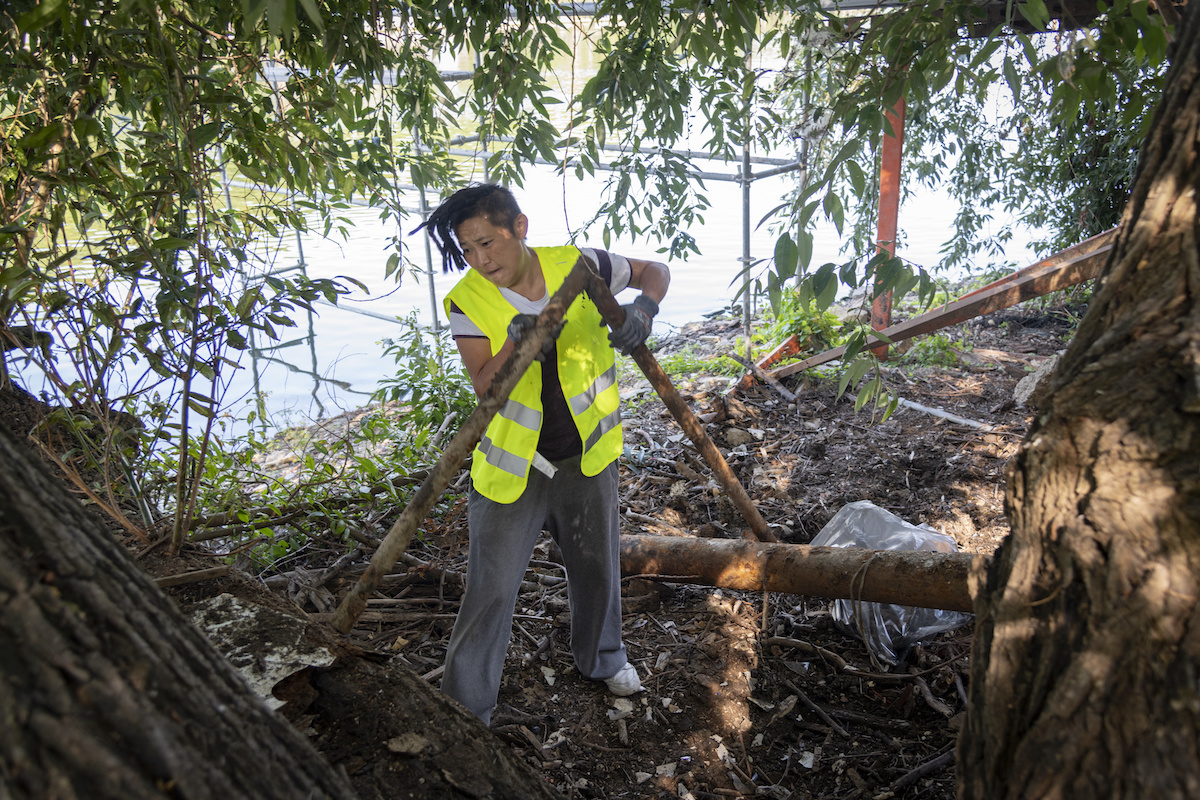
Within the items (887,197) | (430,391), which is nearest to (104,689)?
(430,391)

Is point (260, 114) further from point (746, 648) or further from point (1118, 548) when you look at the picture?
point (746, 648)

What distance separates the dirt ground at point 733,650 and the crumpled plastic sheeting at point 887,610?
67mm

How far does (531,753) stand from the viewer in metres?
2.16

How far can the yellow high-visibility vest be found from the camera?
211cm

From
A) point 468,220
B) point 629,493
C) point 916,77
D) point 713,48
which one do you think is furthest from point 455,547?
point 916,77

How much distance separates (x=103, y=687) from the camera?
75cm

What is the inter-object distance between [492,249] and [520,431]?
580mm

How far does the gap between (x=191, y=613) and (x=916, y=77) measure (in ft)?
7.47

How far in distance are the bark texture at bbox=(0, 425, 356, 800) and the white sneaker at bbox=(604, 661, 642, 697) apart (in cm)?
156

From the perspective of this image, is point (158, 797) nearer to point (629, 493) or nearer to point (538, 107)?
point (538, 107)

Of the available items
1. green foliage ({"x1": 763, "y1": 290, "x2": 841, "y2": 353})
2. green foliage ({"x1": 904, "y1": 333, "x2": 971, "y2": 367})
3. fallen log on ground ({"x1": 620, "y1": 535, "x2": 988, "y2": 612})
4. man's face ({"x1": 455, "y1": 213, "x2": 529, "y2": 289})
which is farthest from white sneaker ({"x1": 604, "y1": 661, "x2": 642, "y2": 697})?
green foliage ({"x1": 904, "y1": 333, "x2": 971, "y2": 367})

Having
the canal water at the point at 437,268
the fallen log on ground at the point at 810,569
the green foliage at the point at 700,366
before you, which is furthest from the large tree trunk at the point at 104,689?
the canal water at the point at 437,268

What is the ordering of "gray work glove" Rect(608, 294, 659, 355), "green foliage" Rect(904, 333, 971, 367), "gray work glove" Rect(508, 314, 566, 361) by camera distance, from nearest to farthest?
"gray work glove" Rect(508, 314, 566, 361) < "gray work glove" Rect(608, 294, 659, 355) < "green foliage" Rect(904, 333, 971, 367)

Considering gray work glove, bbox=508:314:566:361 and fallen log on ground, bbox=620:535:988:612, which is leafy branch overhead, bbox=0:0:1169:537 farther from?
fallen log on ground, bbox=620:535:988:612
